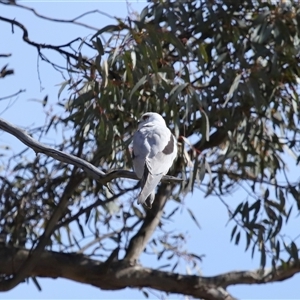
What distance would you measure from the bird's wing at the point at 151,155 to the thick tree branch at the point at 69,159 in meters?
0.16

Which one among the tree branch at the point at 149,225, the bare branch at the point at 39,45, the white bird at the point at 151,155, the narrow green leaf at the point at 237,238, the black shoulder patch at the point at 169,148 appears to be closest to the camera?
the white bird at the point at 151,155

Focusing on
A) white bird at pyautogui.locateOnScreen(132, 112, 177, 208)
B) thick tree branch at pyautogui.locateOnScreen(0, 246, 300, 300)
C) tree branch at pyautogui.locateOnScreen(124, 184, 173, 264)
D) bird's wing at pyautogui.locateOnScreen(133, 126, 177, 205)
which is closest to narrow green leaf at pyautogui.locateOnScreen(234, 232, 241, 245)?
thick tree branch at pyautogui.locateOnScreen(0, 246, 300, 300)

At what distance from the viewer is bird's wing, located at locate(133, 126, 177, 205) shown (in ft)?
12.8

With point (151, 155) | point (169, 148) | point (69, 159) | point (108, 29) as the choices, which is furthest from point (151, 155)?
point (108, 29)

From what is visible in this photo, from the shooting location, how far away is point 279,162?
654cm

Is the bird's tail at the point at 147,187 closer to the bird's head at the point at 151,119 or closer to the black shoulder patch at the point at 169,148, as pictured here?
the black shoulder patch at the point at 169,148

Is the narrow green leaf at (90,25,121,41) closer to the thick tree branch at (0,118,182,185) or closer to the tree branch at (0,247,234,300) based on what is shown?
the thick tree branch at (0,118,182,185)

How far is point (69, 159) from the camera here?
11.7 ft

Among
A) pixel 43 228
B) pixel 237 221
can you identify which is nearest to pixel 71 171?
pixel 43 228

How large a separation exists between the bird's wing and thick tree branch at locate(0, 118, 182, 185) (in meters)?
0.16

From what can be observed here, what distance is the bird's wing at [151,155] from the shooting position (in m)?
3.89

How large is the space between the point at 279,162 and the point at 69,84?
2.00 m

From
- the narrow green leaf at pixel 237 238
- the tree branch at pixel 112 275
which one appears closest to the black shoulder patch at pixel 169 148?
the narrow green leaf at pixel 237 238

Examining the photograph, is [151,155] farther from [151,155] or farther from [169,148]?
[169,148]
